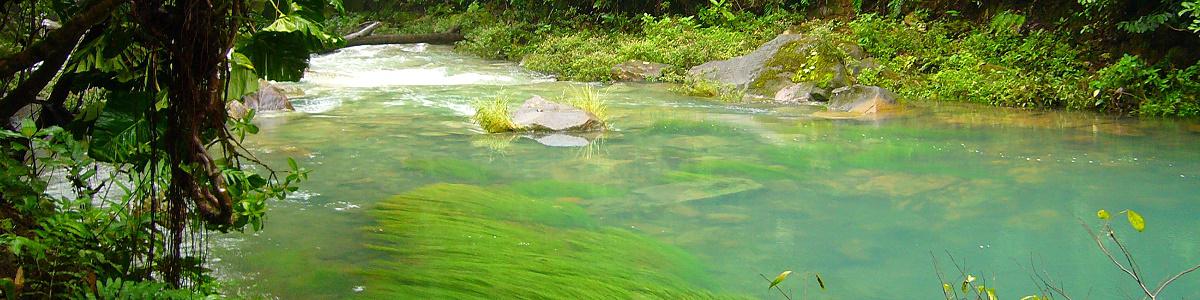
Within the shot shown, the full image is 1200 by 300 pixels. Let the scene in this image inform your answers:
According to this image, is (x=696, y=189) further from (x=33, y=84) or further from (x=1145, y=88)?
(x=1145, y=88)

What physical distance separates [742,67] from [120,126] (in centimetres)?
1080

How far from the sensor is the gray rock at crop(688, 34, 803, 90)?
12.6 meters

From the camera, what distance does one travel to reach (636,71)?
14898 mm

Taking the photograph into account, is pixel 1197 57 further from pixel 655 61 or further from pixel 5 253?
pixel 5 253

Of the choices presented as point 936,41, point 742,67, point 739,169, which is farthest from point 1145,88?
point 739,169

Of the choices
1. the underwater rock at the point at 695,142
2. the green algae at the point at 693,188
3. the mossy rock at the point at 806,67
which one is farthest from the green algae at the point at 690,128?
the mossy rock at the point at 806,67

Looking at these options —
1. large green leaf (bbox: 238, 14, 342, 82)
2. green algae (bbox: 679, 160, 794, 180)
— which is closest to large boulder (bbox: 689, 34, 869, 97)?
green algae (bbox: 679, 160, 794, 180)

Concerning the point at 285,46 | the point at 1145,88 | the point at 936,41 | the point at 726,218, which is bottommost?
the point at 726,218

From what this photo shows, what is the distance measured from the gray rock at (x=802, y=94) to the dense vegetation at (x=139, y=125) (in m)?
9.36

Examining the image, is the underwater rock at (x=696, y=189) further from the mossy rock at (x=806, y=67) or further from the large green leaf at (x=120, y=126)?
the mossy rock at (x=806, y=67)

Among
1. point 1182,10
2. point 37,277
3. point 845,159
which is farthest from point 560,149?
point 1182,10

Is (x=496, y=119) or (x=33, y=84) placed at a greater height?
(x=33, y=84)

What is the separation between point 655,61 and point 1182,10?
319 inches

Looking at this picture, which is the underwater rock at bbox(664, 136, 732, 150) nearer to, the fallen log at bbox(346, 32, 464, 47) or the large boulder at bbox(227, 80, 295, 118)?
the large boulder at bbox(227, 80, 295, 118)
